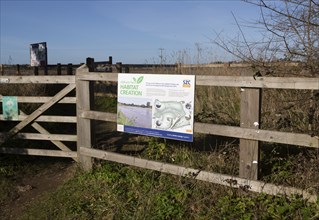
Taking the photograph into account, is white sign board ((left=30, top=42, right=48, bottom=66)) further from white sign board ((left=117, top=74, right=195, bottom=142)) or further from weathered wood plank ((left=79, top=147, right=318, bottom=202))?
white sign board ((left=117, top=74, right=195, bottom=142))

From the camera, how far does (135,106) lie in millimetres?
4887

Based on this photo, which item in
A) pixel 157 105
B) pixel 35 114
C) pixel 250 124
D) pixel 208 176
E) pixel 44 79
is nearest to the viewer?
pixel 250 124

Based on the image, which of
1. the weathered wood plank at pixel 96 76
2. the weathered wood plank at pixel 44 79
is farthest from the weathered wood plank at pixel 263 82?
the weathered wood plank at pixel 44 79

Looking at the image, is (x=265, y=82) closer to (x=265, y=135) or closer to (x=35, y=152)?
(x=265, y=135)

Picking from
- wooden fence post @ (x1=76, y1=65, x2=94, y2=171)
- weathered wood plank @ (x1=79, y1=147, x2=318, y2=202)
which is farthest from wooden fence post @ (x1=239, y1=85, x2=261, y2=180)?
wooden fence post @ (x1=76, y1=65, x2=94, y2=171)

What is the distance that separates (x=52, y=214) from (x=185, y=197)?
68.1 inches

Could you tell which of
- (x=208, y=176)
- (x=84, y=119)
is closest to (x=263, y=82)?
(x=208, y=176)

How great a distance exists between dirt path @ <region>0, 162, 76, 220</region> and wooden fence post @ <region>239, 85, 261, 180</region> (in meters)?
2.93

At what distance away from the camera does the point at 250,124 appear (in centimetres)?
393

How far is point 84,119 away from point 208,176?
7.78 feet

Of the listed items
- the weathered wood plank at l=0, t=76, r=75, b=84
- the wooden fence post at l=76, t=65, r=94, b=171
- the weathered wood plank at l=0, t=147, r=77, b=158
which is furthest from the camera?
the weathered wood plank at l=0, t=147, r=77, b=158

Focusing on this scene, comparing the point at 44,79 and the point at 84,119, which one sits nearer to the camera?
the point at 84,119

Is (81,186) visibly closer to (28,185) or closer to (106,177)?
(106,177)

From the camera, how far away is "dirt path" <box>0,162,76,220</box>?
483 centimetres
